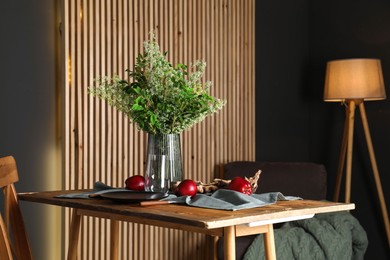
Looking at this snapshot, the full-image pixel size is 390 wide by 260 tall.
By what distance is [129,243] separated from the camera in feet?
12.8

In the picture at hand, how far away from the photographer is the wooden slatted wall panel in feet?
12.0

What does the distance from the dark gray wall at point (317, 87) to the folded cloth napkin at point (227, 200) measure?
Answer: 9.02 ft

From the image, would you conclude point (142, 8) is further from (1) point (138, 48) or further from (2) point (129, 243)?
(2) point (129, 243)

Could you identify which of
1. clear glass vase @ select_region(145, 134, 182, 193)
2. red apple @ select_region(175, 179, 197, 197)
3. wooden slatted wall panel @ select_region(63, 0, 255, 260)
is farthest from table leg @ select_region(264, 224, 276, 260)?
wooden slatted wall panel @ select_region(63, 0, 255, 260)

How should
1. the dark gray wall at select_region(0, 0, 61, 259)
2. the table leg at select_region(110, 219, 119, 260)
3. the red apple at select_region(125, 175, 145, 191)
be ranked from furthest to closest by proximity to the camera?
the dark gray wall at select_region(0, 0, 61, 259)
the table leg at select_region(110, 219, 119, 260)
the red apple at select_region(125, 175, 145, 191)

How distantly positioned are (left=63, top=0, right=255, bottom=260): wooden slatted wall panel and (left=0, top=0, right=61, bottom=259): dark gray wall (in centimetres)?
12

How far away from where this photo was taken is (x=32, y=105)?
11.6 ft

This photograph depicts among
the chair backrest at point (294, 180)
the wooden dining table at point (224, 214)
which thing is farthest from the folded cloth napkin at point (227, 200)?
the chair backrest at point (294, 180)

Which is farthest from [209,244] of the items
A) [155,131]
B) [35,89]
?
[155,131]

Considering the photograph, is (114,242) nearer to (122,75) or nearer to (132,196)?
(132,196)

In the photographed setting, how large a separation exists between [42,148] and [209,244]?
1.44m

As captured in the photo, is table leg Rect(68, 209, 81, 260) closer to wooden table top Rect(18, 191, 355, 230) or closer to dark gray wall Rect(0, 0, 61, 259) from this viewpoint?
wooden table top Rect(18, 191, 355, 230)

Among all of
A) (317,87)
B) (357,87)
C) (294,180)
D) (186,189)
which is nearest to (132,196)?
(186,189)

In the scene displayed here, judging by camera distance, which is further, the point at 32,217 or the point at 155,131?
the point at 32,217
